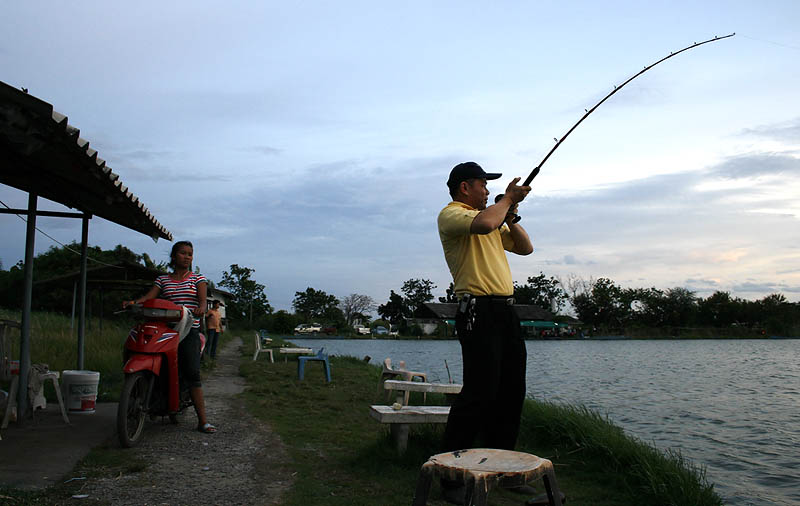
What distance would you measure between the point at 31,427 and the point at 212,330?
974cm

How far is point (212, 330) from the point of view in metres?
15.0

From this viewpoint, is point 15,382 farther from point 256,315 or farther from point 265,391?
point 256,315

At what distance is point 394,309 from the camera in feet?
349

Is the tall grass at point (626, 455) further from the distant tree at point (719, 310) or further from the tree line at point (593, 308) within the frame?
the distant tree at point (719, 310)

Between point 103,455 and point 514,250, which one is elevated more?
point 514,250

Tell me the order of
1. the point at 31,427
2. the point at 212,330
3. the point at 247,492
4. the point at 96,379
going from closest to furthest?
the point at 247,492, the point at 31,427, the point at 96,379, the point at 212,330

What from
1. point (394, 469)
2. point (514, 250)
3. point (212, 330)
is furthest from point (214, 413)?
point (212, 330)

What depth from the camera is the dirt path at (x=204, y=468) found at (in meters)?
3.63

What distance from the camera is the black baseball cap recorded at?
3.61 meters

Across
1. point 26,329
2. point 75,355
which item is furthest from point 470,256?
point 75,355

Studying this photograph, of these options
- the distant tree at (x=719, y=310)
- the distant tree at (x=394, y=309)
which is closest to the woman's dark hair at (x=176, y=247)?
the distant tree at (x=719, y=310)

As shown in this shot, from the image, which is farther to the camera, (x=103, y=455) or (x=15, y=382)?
(x=15, y=382)

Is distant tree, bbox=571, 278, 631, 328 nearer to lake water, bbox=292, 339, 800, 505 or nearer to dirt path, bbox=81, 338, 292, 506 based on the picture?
lake water, bbox=292, 339, 800, 505

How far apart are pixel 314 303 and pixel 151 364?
293 feet
